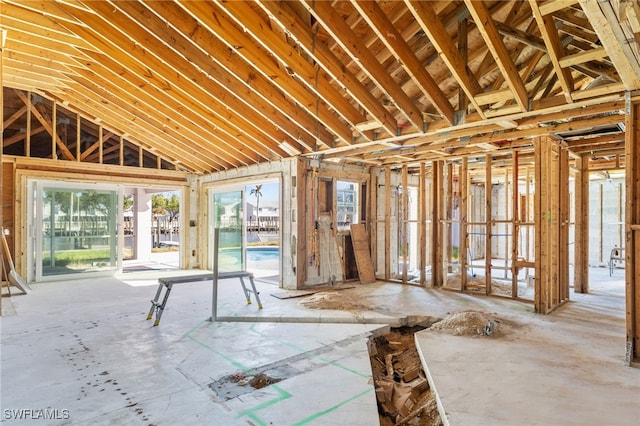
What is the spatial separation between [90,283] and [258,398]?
6.67m

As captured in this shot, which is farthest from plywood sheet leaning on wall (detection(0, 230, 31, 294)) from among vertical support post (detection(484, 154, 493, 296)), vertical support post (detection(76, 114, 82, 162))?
vertical support post (detection(484, 154, 493, 296))

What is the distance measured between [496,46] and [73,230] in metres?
8.89

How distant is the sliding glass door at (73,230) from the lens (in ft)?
25.6

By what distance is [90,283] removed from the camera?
7.70m

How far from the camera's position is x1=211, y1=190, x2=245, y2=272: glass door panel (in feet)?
28.1

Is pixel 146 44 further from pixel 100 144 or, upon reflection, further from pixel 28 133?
pixel 28 133

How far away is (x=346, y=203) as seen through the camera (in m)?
8.02

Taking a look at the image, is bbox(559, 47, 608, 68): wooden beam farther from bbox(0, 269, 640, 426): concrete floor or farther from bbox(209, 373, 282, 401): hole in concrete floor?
bbox(209, 373, 282, 401): hole in concrete floor

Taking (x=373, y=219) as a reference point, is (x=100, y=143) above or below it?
above

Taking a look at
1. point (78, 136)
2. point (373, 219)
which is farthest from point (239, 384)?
point (78, 136)

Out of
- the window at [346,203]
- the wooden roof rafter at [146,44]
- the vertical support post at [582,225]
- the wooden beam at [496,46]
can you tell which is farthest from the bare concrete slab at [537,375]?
the wooden roof rafter at [146,44]

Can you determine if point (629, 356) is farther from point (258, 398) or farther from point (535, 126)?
point (258, 398)

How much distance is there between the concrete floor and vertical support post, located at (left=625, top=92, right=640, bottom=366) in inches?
14.3

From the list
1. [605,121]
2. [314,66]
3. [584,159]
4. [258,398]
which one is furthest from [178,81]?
[584,159]
